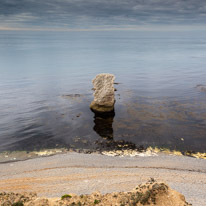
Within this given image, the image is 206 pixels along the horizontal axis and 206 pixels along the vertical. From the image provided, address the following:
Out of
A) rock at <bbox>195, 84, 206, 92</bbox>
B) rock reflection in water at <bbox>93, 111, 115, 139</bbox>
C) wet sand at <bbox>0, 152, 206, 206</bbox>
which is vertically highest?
rock at <bbox>195, 84, 206, 92</bbox>

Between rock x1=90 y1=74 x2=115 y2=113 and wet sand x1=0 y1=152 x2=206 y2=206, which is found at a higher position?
rock x1=90 y1=74 x2=115 y2=113

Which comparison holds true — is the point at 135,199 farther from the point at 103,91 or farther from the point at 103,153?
the point at 103,91

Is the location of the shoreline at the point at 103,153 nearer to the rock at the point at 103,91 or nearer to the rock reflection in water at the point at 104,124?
the rock reflection in water at the point at 104,124

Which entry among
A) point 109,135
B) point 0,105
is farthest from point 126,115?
point 0,105

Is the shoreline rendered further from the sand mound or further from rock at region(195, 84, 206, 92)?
rock at region(195, 84, 206, 92)

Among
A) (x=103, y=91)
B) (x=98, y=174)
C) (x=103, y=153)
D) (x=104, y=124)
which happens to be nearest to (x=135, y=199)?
(x=98, y=174)

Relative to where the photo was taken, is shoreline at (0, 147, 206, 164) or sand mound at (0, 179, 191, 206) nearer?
sand mound at (0, 179, 191, 206)

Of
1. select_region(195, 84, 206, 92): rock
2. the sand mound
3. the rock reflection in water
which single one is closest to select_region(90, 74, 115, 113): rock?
the rock reflection in water

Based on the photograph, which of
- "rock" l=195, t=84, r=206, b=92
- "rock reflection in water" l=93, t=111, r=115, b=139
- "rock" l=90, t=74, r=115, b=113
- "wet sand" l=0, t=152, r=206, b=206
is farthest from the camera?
"rock" l=195, t=84, r=206, b=92

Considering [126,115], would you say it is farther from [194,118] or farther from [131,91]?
[131,91]

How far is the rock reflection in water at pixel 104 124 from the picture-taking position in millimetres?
24438

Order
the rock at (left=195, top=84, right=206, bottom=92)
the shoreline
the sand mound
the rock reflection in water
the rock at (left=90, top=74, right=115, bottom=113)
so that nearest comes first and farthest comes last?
the sand mound
the shoreline
the rock reflection in water
the rock at (left=90, top=74, right=115, bottom=113)
the rock at (left=195, top=84, right=206, bottom=92)

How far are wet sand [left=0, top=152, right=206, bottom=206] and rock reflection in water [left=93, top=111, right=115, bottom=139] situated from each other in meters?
5.46

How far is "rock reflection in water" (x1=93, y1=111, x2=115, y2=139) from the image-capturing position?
24438 mm
